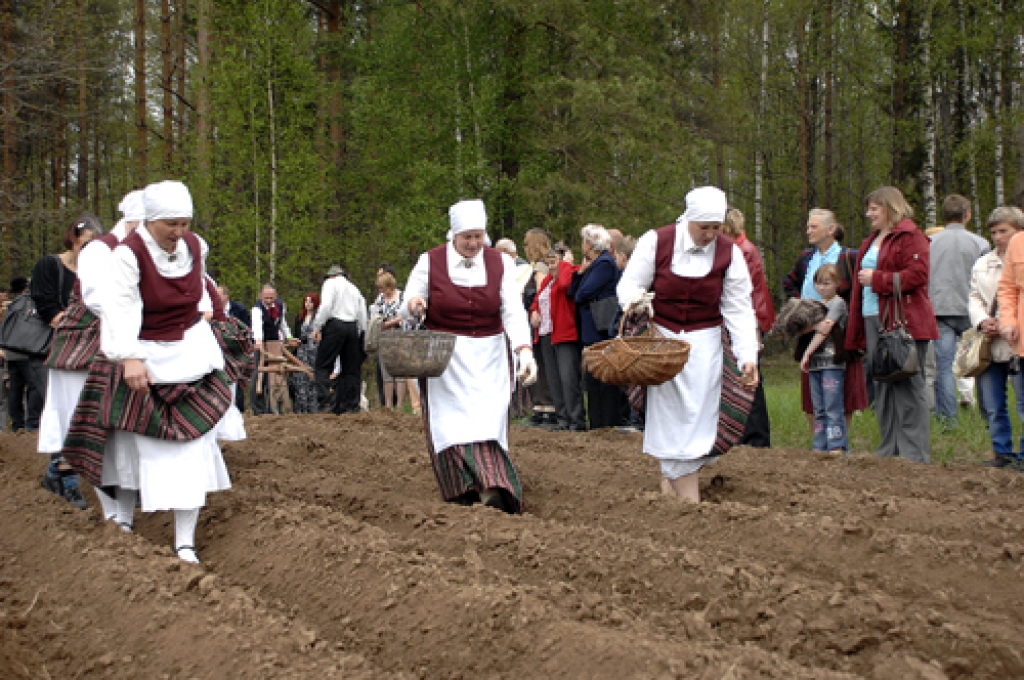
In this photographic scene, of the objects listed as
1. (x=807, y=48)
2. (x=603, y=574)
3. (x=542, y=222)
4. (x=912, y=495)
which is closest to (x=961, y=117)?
(x=807, y=48)

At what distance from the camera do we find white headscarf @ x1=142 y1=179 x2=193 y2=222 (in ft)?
16.9

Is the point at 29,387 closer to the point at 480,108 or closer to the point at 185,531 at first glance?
the point at 185,531

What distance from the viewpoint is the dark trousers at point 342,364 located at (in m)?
12.8

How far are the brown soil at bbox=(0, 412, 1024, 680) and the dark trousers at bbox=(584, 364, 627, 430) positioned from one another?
10.2ft

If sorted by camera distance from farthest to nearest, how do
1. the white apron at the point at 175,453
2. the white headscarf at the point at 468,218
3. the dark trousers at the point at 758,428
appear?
1. the dark trousers at the point at 758,428
2. the white headscarf at the point at 468,218
3. the white apron at the point at 175,453

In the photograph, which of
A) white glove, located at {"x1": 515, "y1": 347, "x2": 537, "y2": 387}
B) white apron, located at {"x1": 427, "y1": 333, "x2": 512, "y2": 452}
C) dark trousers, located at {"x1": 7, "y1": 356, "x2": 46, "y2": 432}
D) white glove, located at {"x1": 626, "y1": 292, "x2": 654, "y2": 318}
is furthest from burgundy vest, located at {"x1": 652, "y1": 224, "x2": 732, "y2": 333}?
dark trousers, located at {"x1": 7, "y1": 356, "x2": 46, "y2": 432}

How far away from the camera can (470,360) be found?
6.27 metres

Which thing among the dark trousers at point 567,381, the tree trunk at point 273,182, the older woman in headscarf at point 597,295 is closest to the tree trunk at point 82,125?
the tree trunk at point 273,182

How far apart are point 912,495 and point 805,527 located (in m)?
1.50

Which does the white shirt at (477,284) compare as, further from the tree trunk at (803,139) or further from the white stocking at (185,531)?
the tree trunk at (803,139)

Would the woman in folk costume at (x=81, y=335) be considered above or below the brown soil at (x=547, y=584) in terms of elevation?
above

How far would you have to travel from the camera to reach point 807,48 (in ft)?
75.7

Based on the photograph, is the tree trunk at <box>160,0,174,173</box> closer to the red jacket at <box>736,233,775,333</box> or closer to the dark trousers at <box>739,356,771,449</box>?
the dark trousers at <box>739,356,771,449</box>

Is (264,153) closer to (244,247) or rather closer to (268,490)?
(244,247)
